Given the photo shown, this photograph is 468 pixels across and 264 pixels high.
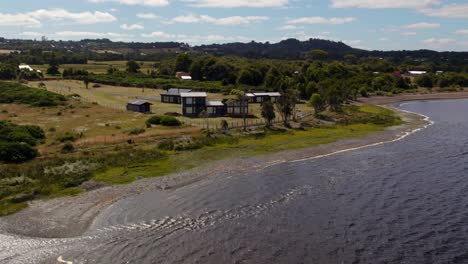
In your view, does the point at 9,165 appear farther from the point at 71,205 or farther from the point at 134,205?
the point at 134,205

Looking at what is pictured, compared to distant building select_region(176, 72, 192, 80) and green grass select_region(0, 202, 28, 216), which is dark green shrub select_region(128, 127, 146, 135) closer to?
green grass select_region(0, 202, 28, 216)

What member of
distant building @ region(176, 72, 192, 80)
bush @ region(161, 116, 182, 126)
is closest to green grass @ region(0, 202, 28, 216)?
bush @ region(161, 116, 182, 126)

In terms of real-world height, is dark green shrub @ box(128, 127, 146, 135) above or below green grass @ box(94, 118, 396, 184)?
above

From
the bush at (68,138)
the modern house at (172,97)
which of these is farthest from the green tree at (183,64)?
the bush at (68,138)

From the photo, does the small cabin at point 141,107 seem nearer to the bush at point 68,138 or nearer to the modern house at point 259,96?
the modern house at point 259,96

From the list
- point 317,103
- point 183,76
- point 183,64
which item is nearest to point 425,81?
point 183,76

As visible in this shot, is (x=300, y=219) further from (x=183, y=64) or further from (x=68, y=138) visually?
(x=183, y=64)
